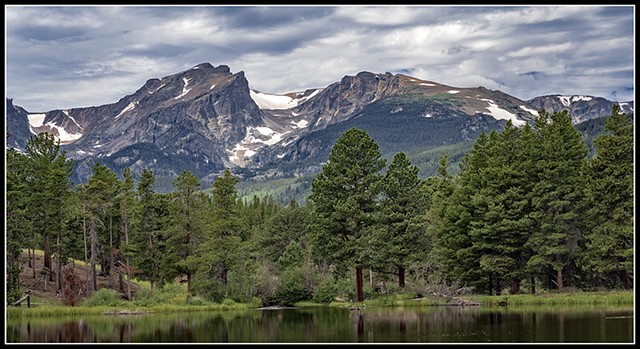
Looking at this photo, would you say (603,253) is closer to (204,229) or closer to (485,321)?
(485,321)

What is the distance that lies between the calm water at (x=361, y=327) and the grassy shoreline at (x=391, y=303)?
317cm

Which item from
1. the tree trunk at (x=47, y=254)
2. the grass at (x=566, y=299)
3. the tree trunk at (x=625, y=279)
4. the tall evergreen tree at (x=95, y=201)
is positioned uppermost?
the tall evergreen tree at (x=95, y=201)

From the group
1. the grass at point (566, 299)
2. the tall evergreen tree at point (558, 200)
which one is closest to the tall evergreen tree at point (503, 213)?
the tall evergreen tree at point (558, 200)

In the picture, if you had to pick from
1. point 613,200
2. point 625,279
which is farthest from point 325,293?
point 613,200

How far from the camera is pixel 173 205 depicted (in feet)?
253

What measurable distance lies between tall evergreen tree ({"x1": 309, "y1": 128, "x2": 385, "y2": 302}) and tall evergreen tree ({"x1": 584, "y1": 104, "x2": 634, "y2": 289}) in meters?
19.1

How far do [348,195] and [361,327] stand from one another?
88.9ft

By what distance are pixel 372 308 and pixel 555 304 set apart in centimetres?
1494

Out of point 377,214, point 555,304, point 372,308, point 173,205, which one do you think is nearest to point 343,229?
point 377,214

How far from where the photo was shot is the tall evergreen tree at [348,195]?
71812mm

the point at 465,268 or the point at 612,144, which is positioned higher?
the point at 612,144

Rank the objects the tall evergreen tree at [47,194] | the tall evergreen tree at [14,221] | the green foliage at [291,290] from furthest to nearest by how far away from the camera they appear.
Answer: the green foliage at [291,290] < the tall evergreen tree at [47,194] < the tall evergreen tree at [14,221]

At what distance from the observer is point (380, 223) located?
72.3 meters

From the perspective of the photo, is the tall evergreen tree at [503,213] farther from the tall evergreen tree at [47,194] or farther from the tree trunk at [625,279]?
the tall evergreen tree at [47,194]
